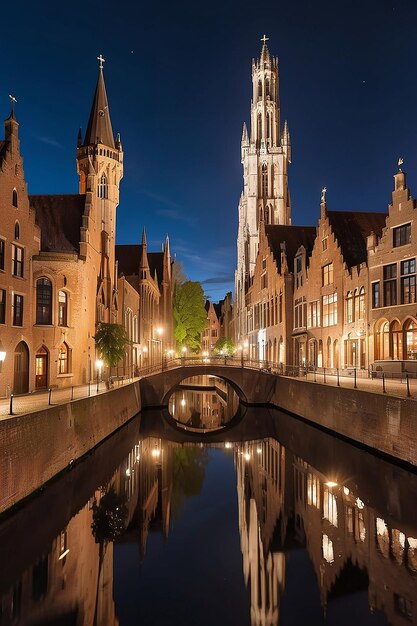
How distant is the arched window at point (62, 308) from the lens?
103ft

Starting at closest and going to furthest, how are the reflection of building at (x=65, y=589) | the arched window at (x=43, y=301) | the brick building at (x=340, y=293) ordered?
the reflection of building at (x=65, y=589) < the arched window at (x=43, y=301) < the brick building at (x=340, y=293)

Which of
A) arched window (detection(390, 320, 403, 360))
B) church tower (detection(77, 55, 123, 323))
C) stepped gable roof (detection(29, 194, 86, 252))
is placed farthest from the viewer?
church tower (detection(77, 55, 123, 323))

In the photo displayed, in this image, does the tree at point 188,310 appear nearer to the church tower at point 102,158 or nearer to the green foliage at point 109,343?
the church tower at point 102,158

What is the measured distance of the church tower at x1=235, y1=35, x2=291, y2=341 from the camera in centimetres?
9362

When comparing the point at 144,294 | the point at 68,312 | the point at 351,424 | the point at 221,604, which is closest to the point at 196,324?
the point at 144,294

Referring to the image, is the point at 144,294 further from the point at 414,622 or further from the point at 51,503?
the point at 414,622

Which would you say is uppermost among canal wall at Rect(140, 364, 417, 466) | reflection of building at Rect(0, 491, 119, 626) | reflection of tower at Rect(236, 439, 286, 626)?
canal wall at Rect(140, 364, 417, 466)

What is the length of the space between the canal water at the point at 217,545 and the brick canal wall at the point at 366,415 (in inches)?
35.8

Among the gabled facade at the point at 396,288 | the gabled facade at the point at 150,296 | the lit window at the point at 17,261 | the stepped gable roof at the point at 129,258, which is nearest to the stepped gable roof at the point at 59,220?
the lit window at the point at 17,261

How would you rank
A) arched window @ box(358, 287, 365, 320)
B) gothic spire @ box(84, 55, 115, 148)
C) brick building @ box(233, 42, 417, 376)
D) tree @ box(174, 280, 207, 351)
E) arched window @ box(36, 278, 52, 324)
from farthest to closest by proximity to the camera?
1. tree @ box(174, 280, 207, 351)
2. gothic spire @ box(84, 55, 115, 148)
3. arched window @ box(358, 287, 365, 320)
4. brick building @ box(233, 42, 417, 376)
5. arched window @ box(36, 278, 52, 324)

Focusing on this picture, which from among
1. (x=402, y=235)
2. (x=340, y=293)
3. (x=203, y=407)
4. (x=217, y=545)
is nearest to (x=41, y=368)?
(x=217, y=545)

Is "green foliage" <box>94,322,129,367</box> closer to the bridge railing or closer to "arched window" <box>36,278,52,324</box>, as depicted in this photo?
"arched window" <box>36,278,52,324</box>

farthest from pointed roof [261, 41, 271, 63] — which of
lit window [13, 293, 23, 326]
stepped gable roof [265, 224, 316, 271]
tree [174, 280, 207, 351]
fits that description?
lit window [13, 293, 23, 326]

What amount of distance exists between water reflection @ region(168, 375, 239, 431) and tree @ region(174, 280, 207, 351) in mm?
12251
